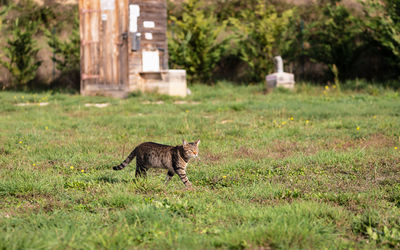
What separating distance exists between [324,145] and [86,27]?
40.7ft

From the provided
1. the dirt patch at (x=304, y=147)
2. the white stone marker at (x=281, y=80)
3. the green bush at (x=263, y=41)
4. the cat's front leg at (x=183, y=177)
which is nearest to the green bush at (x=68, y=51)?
the green bush at (x=263, y=41)

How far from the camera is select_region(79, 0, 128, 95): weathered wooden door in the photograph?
683 inches

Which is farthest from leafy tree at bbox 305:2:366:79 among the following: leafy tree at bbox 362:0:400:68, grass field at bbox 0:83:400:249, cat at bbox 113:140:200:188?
cat at bbox 113:140:200:188

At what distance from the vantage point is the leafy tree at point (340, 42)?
19.2 metres

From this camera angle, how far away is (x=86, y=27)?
17.7 meters

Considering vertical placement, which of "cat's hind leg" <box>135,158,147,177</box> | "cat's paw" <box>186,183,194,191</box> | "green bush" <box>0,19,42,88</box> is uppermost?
"green bush" <box>0,19,42,88</box>

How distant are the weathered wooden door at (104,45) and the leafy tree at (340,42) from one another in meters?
8.49

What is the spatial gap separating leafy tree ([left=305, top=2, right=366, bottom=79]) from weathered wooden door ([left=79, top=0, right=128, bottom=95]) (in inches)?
334

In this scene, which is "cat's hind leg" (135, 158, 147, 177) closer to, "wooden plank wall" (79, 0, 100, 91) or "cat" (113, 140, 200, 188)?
"cat" (113, 140, 200, 188)

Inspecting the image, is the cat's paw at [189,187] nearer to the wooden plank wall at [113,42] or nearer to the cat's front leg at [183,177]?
the cat's front leg at [183,177]

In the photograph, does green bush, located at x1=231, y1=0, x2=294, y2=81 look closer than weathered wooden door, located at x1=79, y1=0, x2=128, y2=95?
No

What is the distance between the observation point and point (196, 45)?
20781 mm

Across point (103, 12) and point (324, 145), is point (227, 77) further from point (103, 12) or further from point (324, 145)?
point (324, 145)

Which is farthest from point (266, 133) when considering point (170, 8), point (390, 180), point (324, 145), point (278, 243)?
point (170, 8)
